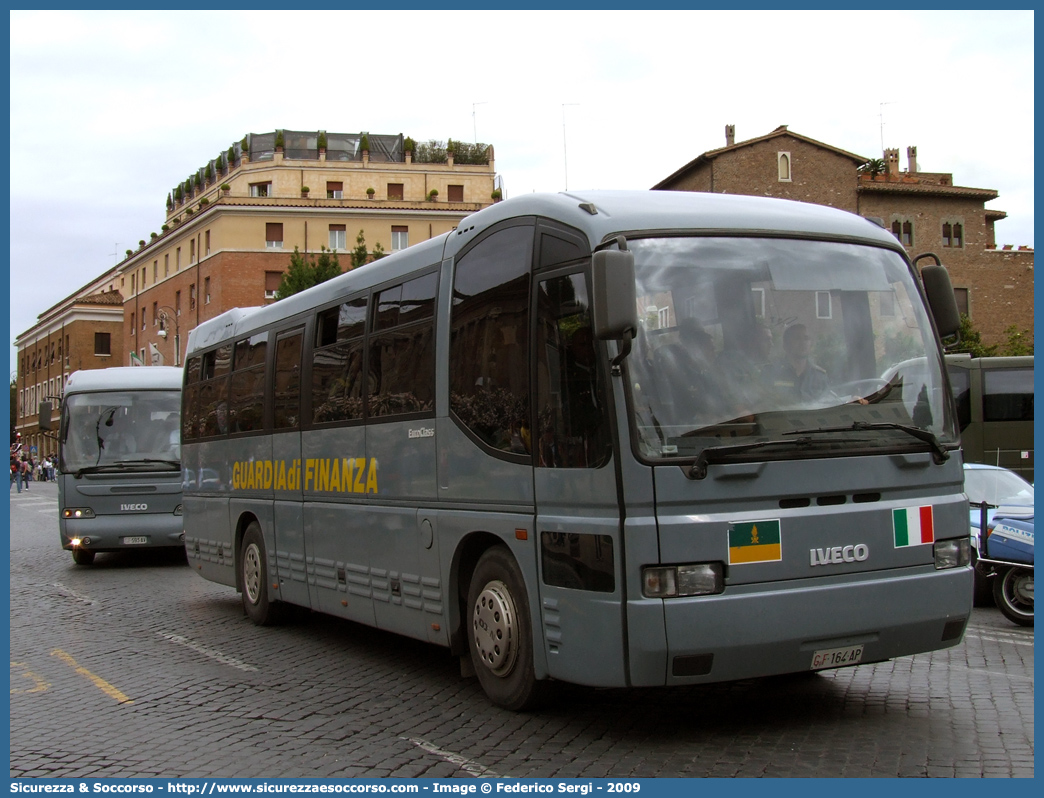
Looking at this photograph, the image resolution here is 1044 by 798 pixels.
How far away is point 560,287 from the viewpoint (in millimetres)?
6504

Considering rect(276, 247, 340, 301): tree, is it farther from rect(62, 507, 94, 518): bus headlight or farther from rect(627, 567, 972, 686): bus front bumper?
rect(627, 567, 972, 686): bus front bumper

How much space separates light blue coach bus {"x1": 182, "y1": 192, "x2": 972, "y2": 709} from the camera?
584cm

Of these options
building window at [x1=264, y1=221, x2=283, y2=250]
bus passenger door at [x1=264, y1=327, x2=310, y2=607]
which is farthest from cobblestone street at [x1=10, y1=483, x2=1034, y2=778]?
building window at [x1=264, y1=221, x2=283, y2=250]

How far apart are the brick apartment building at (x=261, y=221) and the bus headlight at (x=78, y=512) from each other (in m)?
48.0

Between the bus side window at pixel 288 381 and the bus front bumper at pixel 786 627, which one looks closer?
the bus front bumper at pixel 786 627

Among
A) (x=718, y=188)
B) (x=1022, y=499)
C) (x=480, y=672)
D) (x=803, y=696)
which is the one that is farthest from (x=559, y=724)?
(x=718, y=188)

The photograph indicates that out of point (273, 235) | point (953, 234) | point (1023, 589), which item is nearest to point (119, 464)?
point (1023, 589)

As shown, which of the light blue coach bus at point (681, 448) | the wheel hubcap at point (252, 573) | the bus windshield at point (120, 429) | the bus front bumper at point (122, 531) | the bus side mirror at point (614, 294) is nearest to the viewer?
the bus side mirror at point (614, 294)

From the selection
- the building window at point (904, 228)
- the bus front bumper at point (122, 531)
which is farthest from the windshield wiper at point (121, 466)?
the building window at point (904, 228)

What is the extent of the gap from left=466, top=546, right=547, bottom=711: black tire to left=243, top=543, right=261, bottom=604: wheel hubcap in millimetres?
4883

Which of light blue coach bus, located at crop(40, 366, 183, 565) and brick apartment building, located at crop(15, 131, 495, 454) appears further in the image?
brick apartment building, located at crop(15, 131, 495, 454)

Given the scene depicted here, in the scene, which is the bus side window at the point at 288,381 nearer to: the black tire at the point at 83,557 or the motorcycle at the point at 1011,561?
the motorcycle at the point at 1011,561

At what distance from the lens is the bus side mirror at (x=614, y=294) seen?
5.73 meters

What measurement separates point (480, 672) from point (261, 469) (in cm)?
503
